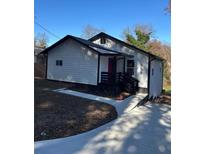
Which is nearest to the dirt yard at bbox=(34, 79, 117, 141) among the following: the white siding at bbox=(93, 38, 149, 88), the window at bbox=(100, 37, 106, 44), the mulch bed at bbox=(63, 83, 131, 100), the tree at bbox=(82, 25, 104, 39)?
the mulch bed at bbox=(63, 83, 131, 100)

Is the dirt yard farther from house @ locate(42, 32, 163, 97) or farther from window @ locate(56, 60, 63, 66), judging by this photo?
window @ locate(56, 60, 63, 66)

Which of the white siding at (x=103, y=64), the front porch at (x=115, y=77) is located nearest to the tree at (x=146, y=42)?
the front porch at (x=115, y=77)

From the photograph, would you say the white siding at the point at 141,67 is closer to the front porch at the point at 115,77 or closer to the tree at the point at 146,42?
the front porch at the point at 115,77

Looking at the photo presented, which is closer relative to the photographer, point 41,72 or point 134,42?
point 41,72

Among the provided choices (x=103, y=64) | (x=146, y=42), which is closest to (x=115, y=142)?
(x=103, y=64)

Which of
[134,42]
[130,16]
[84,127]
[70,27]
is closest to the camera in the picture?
[84,127]

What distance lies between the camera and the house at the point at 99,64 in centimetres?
1468

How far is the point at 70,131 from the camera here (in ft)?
19.0

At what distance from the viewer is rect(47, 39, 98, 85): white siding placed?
1494cm

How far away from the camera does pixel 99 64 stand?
14.7 m
